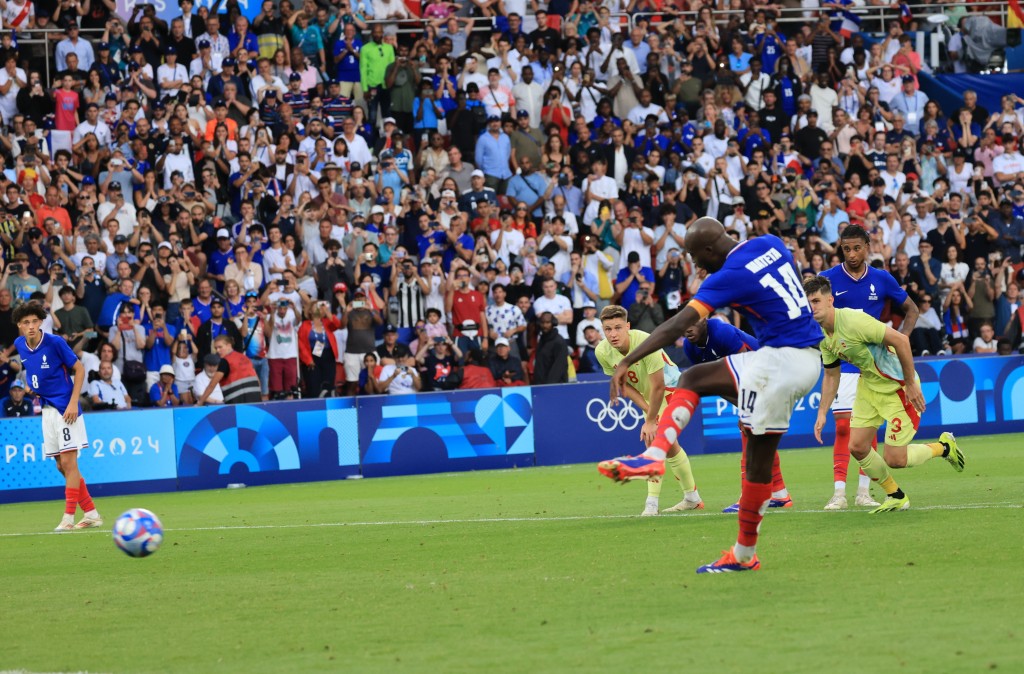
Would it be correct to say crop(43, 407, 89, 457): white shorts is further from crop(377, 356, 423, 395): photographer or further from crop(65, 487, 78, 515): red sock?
crop(377, 356, 423, 395): photographer

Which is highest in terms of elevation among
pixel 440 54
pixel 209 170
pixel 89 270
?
pixel 440 54

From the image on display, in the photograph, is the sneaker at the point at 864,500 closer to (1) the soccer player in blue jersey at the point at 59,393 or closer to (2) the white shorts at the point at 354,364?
(1) the soccer player in blue jersey at the point at 59,393

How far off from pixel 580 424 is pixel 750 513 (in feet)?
46.7

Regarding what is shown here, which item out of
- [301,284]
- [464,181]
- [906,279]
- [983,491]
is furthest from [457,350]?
[983,491]

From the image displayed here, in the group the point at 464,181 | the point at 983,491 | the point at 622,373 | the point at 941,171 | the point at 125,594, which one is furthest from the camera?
the point at 941,171

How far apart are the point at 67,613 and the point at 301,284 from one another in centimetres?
1519

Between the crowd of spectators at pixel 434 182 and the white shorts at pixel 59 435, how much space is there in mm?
6185

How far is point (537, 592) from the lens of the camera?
9.34 metres

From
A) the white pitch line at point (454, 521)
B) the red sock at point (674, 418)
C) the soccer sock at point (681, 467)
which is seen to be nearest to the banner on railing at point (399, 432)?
the white pitch line at point (454, 521)

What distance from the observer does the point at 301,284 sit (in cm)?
2452

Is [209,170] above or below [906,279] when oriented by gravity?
above

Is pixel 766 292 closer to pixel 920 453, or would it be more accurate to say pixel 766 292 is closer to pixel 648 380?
pixel 920 453

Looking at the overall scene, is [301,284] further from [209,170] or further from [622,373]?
[622,373]

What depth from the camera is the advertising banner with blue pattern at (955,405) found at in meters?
24.4
